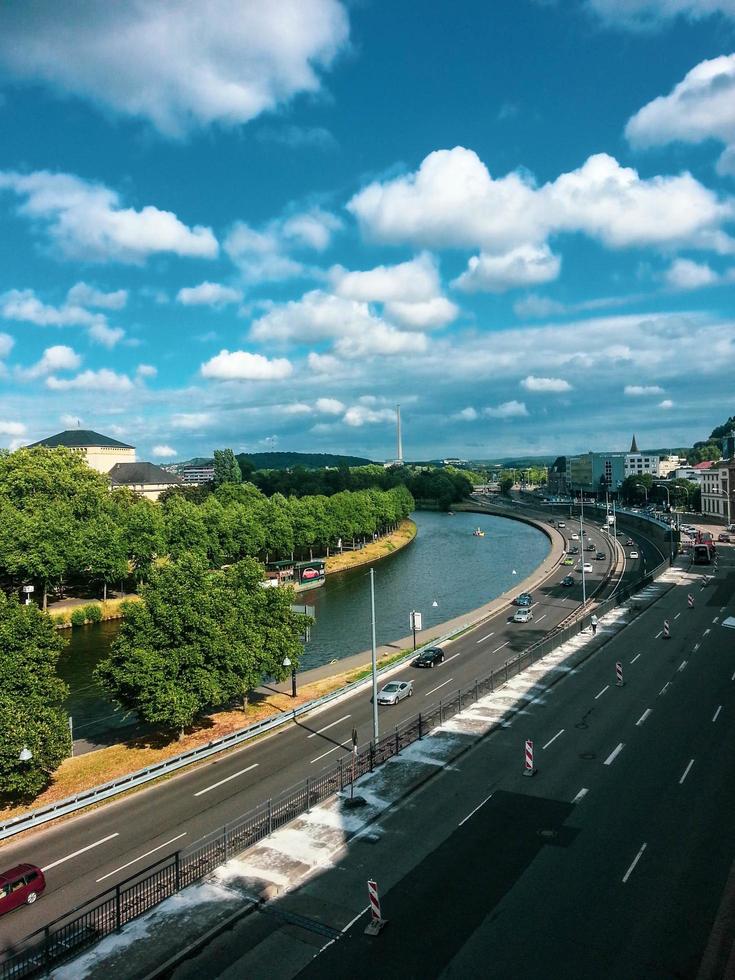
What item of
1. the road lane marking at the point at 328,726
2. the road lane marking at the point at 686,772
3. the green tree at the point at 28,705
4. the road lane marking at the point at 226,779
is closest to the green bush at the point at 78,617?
the green tree at the point at 28,705

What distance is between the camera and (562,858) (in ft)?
68.9

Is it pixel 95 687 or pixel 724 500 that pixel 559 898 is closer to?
pixel 95 687

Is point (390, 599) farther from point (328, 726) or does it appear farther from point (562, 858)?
point (562, 858)

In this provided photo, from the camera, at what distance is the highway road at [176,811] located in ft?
73.7

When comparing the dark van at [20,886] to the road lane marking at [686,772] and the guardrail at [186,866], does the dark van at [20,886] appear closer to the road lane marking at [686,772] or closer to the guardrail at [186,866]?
A: the guardrail at [186,866]

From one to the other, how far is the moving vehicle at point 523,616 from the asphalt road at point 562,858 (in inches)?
1009

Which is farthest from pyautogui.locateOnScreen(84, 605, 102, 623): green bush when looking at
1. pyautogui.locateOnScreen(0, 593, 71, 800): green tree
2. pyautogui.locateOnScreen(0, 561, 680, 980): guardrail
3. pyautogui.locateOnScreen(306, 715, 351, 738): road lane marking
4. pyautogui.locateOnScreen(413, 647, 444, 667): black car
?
pyautogui.locateOnScreen(0, 561, 680, 980): guardrail

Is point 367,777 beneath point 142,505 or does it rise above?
beneath

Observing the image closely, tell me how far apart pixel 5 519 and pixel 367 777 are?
6185 centimetres

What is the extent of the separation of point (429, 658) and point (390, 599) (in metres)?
34.4

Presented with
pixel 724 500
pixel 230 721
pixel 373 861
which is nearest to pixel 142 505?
pixel 230 721

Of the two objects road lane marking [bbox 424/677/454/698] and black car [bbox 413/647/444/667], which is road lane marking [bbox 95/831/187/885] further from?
black car [bbox 413/647/444/667]

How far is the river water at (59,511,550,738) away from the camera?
172 feet

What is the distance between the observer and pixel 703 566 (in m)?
88.1
